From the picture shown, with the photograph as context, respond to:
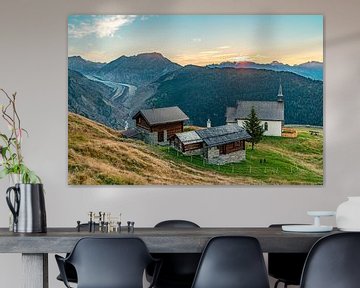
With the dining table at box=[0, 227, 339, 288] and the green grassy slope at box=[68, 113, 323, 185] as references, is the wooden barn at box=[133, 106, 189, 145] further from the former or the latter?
the dining table at box=[0, 227, 339, 288]

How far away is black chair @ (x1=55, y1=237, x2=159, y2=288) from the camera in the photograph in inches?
145

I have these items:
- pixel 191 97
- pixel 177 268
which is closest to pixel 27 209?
pixel 177 268

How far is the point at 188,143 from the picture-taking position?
19.8ft

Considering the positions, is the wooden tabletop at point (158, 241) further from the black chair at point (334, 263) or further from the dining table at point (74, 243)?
the black chair at point (334, 263)

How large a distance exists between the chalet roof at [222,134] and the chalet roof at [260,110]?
77 millimetres

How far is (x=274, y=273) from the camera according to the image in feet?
16.1

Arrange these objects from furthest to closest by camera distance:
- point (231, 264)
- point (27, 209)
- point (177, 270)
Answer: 1. point (177, 270)
2. point (27, 209)
3. point (231, 264)

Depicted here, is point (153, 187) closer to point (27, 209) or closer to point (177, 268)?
point (177, 268)

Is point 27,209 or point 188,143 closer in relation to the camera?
point 27,209

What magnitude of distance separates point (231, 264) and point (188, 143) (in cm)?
236

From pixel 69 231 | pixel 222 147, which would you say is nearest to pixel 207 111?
pixel 222 147

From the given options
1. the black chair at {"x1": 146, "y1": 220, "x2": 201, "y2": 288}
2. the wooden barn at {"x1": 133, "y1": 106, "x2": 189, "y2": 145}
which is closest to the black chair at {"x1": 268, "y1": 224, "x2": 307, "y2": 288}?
the black chair at {"x1": 146, "y1": 220, "x2": 201, "y2": 288}

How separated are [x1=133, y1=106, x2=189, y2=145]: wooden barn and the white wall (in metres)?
0.41

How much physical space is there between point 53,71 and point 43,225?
224 cm
